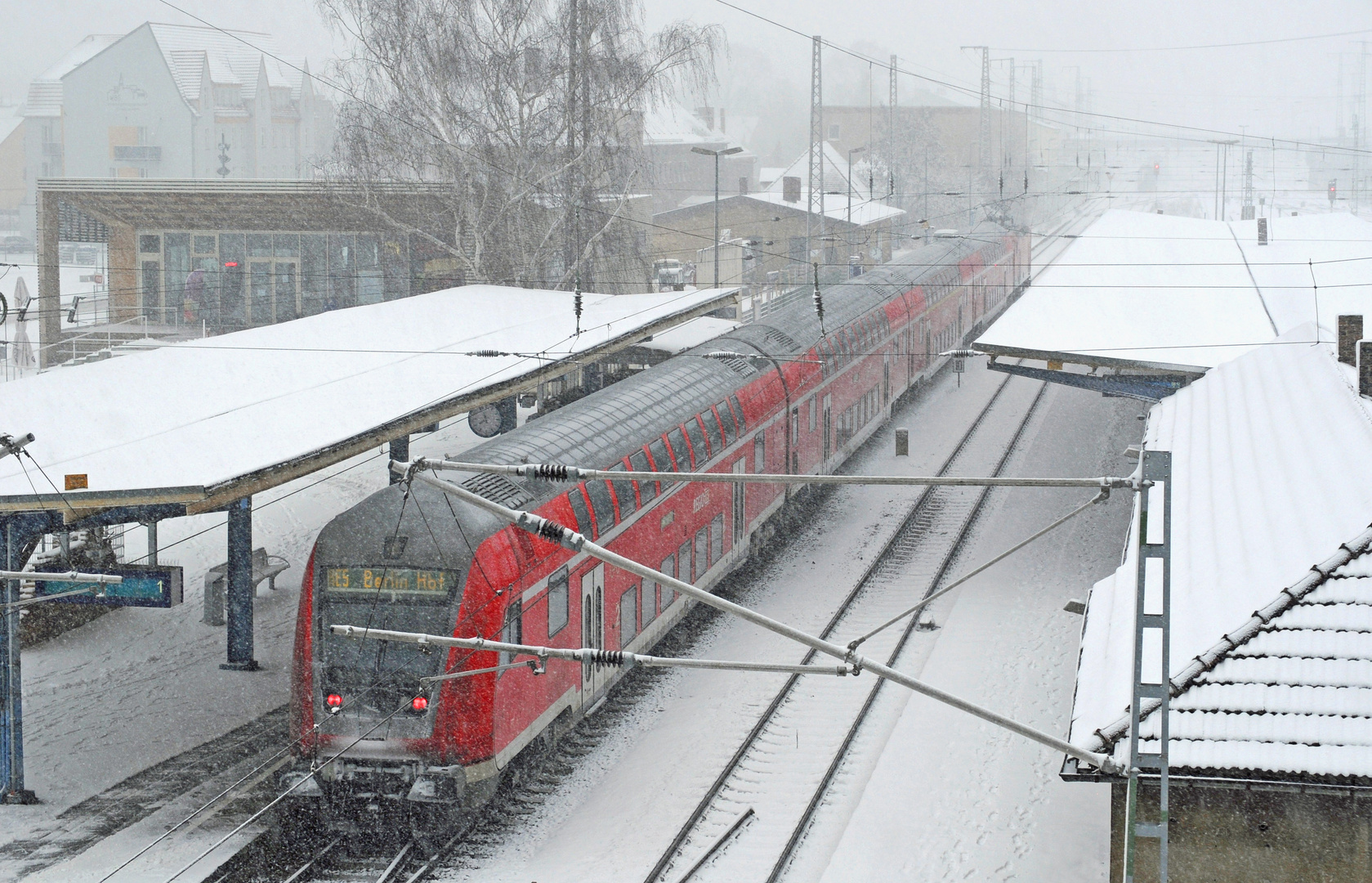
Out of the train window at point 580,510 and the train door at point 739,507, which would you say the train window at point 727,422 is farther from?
the train window at point 580,510

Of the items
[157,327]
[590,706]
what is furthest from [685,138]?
[590,706]

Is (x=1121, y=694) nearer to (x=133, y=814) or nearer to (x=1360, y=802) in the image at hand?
(x=1360, y=802)

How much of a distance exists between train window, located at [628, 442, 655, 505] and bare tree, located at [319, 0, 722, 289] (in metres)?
17.1

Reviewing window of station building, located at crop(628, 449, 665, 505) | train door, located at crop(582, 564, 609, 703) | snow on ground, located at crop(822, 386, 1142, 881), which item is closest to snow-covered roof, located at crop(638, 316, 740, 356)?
snow on ground, located at crop(822, 386, 1142, 881)


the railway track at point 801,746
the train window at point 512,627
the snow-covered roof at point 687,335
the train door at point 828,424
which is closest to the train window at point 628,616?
the railway track at point 801,746

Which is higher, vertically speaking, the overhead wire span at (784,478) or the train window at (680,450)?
the overhead wire span at (784,478)

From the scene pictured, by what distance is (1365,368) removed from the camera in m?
15.0

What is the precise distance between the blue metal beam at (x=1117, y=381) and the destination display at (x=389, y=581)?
42.4ft

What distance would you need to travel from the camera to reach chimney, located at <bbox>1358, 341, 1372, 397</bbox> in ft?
48.8

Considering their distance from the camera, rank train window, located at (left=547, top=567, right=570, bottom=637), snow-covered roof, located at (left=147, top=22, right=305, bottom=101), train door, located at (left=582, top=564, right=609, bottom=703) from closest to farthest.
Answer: train window, located at (left=547, top=567, right=570, bottom=637) → train door, located at (left=582, top=564, right=609, bottom=703) → snow-covered roof, located at (left=147, top=22, right=305, bottom=101)

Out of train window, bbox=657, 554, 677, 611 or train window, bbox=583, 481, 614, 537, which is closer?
train window, bbox=583, 481, 614, 537

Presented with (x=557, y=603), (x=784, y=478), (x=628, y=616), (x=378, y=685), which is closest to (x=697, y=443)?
(x=628, y=616)

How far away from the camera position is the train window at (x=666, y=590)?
16.8 metres

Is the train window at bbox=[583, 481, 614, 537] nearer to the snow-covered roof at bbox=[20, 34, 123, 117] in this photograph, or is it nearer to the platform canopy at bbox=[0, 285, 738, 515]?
the platform canopy at bbox=[0, 285, 738, 515]
